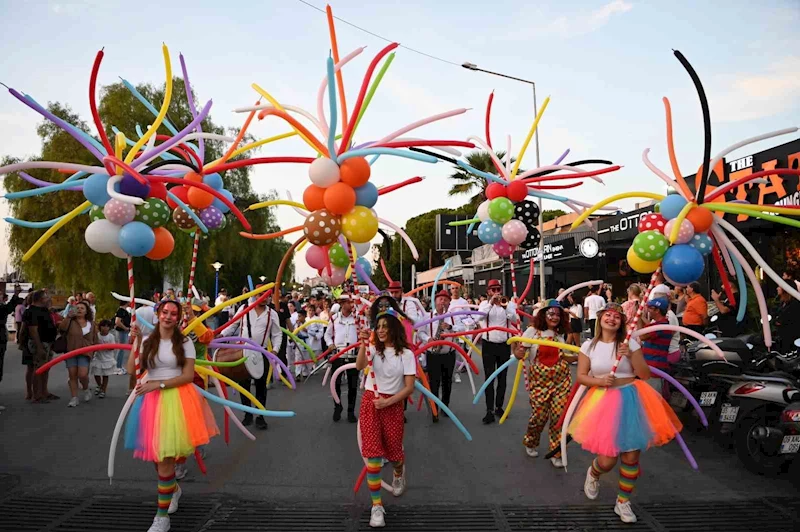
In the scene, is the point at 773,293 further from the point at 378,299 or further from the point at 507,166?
the point at 378,299

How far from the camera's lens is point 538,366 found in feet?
22.2

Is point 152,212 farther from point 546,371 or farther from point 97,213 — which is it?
point 546,371

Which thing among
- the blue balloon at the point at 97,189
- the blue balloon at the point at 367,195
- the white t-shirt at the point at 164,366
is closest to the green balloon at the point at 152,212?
the blue balloon at the point at 97,189

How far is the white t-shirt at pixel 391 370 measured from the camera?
203 inches

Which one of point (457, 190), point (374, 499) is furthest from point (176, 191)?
point (457, 190)

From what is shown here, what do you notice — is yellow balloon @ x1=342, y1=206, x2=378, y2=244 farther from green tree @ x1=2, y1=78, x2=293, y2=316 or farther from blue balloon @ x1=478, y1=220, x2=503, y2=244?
green tree @ x1=2, y1=78, x2=293, y2=316

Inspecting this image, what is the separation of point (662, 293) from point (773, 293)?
922cm

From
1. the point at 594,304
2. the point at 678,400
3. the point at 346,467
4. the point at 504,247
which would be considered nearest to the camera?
the point at 346,467

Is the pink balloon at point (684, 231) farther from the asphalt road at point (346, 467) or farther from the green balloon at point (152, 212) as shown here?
the green balloon at point (152, 212)

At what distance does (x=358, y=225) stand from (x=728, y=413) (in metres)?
4.11

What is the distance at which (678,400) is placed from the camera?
7.27m

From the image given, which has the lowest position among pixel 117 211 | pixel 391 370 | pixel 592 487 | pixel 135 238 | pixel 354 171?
pixel 592 487

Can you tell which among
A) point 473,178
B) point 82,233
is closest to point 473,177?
point 473,178

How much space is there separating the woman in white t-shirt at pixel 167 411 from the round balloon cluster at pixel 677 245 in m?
3.81
